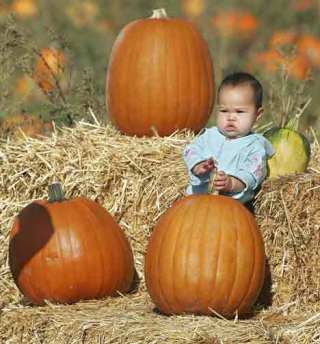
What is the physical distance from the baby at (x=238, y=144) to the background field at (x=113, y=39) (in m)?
1.67

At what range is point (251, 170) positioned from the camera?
6.33 meters

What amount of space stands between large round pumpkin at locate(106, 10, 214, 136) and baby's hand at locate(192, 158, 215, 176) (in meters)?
1.22

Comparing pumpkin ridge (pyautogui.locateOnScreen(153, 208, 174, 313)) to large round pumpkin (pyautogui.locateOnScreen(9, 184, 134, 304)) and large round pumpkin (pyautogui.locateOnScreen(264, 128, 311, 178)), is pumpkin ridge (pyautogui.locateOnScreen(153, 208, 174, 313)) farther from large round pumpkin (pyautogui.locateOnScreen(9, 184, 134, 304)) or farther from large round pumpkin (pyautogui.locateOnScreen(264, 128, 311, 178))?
large round pumpkin (pyautogui.locateOnScreen(264, 128, 311, 178))

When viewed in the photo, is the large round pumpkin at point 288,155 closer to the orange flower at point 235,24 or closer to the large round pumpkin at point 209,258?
the large round pumpkin at point 209,258

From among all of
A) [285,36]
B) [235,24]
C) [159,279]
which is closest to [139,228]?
[159,279]

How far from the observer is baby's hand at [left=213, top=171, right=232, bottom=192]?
6.14 meters

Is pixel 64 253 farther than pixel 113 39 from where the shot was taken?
No

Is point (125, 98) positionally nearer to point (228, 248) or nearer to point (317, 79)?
point (228, 248)

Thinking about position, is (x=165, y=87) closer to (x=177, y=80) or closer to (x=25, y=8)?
(x=177, y=80)

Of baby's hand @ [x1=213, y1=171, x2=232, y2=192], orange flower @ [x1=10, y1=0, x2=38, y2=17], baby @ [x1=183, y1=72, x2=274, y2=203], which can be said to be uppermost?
orange flower @ [x1=10, y1=0, x2=38, y2=17]

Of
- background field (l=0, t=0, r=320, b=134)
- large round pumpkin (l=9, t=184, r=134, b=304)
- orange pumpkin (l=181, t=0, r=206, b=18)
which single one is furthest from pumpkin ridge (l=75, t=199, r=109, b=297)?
orange pumpkin (l=181, t=0, r=206, b=18)

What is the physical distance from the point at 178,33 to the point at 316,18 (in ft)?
16.8

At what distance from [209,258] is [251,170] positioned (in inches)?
24.4

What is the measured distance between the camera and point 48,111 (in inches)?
338
